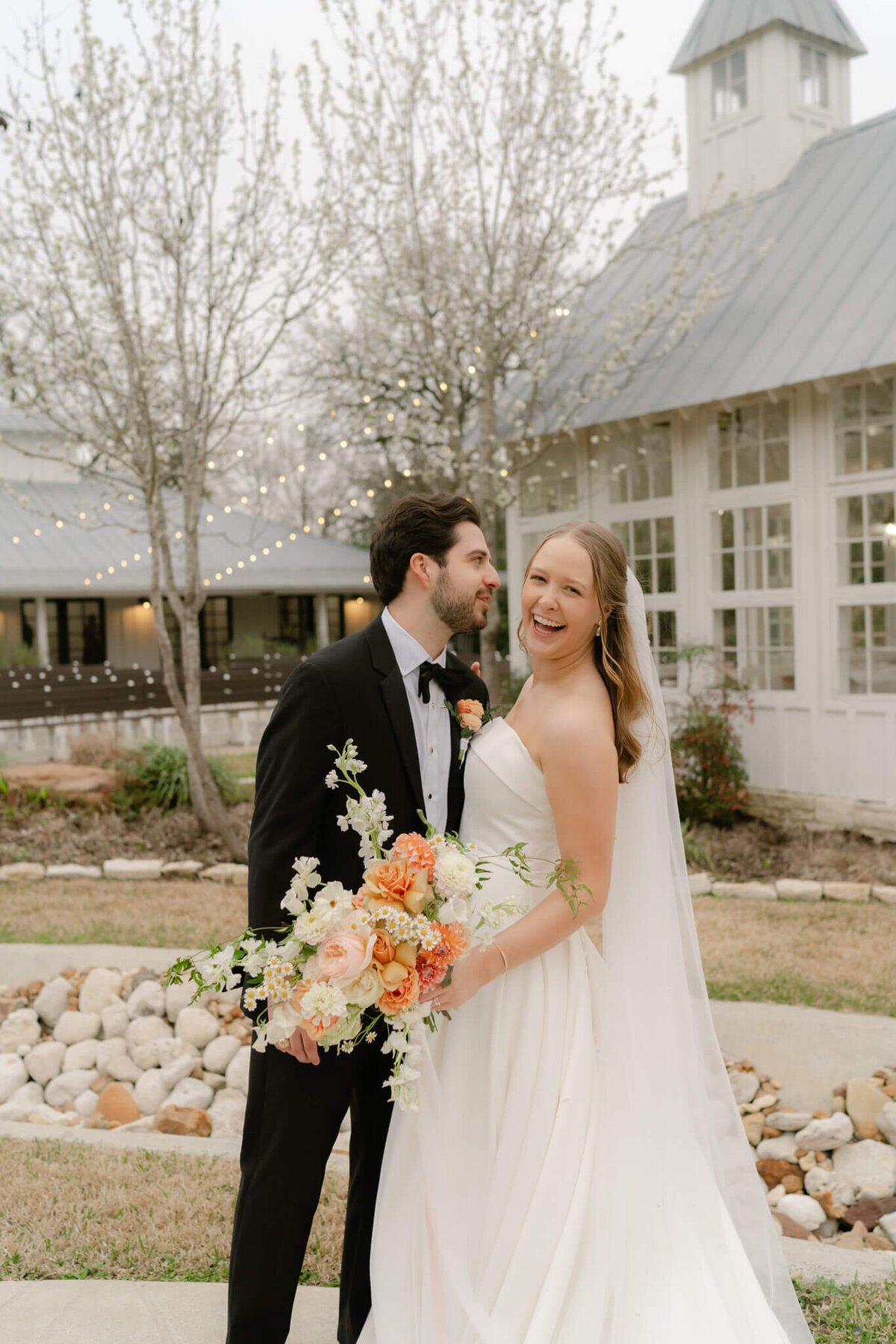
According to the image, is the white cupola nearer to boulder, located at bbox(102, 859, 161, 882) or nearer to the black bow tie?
boulder, located at bbox(102, 859, 161, 882)

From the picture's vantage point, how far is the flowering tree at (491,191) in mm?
10172

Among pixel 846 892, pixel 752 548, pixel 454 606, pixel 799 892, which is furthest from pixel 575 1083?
pixel 752 548

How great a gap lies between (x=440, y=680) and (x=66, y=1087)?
13.1 ft

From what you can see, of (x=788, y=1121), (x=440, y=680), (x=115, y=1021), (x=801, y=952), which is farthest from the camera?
(x=801, y=952)

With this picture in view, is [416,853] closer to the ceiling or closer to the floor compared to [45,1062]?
closer to the ceiling

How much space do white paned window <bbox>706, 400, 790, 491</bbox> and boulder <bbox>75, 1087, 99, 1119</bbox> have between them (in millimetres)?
8207

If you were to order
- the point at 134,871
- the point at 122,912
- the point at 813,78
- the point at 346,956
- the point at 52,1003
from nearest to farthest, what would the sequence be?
the point at 346,956, the point at 52,1003, the point at 122,912, the point at 134,871, the point at 813,78

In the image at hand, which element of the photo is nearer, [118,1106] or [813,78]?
[118,1106]

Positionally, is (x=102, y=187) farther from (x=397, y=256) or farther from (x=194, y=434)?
(x=397, y=256)

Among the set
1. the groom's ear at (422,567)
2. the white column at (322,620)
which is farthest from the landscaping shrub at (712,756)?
the white column at (322,620)

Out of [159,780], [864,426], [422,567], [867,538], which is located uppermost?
[864,426]

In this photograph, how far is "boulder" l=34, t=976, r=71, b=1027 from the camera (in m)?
6.20

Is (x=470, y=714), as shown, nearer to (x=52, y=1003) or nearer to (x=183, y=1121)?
(x=183, y=1121)

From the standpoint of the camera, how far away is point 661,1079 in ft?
9.12
